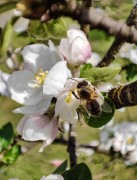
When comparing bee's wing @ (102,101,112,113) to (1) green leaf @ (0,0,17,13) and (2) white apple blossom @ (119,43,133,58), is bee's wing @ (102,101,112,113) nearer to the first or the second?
(1) green leaf @ (0,0,17,13)

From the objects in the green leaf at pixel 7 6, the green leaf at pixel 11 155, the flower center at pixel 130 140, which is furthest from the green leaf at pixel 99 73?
the flower center at pixel 130 140

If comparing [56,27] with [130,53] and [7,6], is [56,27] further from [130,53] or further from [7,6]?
[130,53]

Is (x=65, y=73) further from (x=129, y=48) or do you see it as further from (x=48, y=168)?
(x=48, y=168)

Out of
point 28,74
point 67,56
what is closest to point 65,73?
point 67,56

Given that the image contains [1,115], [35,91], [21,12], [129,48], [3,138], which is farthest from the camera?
[1,115]

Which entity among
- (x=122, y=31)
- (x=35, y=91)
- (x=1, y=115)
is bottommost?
(x=1, y=115)

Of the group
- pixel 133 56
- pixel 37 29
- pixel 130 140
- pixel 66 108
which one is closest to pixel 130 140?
pixel 130 140

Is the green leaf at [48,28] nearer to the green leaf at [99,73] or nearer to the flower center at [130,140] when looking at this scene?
the green leaf at [99,73]

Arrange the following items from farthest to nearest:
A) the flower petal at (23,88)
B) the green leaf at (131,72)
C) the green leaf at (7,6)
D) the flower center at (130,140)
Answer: the flower center at (130,140) < the green leaf at (131,72) < the flower petal at (23,88) < the green leaf at (7,6)
